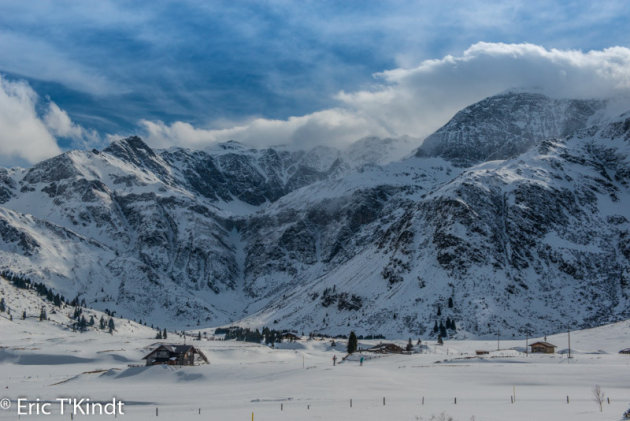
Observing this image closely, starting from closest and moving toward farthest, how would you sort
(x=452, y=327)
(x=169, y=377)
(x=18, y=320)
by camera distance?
(x=169, y=377)
(x=452, y=327)
(x=18, y=320)

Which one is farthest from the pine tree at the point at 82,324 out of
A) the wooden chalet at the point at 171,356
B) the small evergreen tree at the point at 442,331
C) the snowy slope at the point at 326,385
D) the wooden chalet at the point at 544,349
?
the wooden chalet at the point at 544,349

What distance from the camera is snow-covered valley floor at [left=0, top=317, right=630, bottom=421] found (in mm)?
56250

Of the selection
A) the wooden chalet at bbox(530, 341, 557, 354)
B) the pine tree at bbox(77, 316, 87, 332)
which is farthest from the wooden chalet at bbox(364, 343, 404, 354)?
the pine tree at bbox(77, 316, 87, 332)

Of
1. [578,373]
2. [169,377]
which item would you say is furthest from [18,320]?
[578,373]

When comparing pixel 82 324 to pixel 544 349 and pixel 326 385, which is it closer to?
pixel 544 349

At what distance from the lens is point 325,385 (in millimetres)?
75000

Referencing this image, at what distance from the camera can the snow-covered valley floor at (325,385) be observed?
5625cm

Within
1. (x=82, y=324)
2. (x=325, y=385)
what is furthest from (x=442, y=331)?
(x=82, y=324)

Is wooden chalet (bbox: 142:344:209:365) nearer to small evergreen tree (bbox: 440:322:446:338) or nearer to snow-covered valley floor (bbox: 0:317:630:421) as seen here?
snow-covered valley floor (bbox: 0:317:630:421)

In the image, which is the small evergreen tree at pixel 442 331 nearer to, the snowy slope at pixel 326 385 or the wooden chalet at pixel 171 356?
the snowy slope at pixel 326 385

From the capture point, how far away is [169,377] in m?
89.1

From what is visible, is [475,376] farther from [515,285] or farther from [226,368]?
[515,285]

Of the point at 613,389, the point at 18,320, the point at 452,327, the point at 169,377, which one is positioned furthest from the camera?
the point at 18,320

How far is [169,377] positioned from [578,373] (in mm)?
56597
